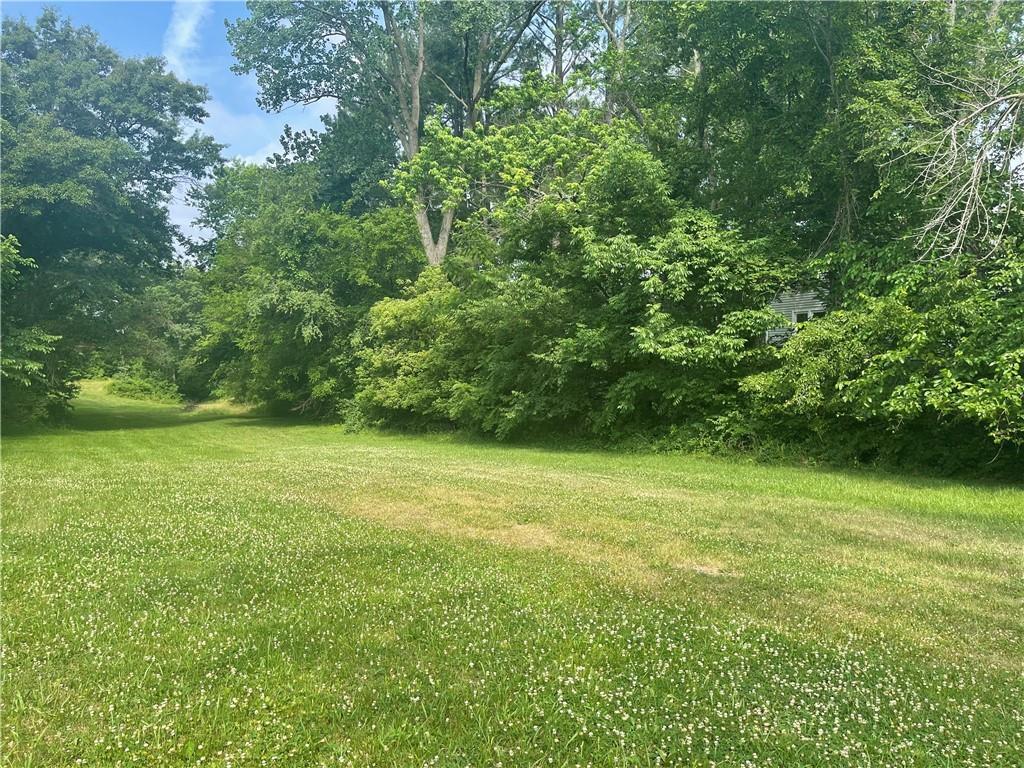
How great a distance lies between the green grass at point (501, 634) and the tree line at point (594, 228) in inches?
189

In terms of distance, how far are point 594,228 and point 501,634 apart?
13291 millimetres

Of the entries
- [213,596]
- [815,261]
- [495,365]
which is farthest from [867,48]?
[213,596]

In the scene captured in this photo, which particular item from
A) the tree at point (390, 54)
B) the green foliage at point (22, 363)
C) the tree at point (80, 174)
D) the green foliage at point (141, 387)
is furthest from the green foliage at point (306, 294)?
the green foliage at point (141, 387)

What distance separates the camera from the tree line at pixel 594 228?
10.9 m

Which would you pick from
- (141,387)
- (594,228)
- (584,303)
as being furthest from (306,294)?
(141,387)

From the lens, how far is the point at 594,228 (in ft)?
51.2

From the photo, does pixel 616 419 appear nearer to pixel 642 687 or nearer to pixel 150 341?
pixel 642 687

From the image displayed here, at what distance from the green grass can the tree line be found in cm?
480

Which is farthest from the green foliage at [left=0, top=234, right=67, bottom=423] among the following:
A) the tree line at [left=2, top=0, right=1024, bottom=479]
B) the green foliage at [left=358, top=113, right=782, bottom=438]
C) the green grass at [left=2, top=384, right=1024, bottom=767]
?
the green grass at [left=2, top=384, right=1024, bottom=767]

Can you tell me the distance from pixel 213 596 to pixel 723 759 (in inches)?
127

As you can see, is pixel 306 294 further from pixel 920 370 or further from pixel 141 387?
pixel 141 387

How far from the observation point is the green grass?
262 centimetres

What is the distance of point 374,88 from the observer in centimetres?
2683

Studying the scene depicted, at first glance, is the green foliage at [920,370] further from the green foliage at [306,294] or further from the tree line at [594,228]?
the green foliage at [306,294]
